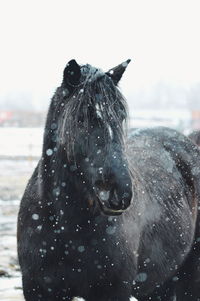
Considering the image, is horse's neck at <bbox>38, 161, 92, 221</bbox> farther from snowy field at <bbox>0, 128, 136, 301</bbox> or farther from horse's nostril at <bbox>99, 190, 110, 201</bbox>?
snowy field at <bbox>0, 128, 136, 301</bbox>

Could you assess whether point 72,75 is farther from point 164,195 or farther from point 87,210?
point 164,195

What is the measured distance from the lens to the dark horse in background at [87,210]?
9.24 feet

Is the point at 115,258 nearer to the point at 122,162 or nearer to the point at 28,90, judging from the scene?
the point at 122,162

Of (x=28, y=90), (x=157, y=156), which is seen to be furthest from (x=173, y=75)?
(x=157, y=156)

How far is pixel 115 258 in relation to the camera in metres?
3.13

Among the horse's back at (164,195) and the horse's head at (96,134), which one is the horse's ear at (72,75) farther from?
the horse's back at (164,195)

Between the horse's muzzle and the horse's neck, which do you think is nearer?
the horse's muzzle

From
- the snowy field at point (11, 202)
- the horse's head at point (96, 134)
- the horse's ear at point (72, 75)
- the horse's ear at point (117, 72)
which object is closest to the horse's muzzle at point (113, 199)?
the horse's head at point (96, 134)

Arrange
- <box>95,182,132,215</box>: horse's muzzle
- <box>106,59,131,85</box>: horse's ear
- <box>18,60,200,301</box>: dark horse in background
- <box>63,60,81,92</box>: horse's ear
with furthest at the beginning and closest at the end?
<box>106,59,131,85</box>: horse's ear
<box>63,60,81,92</box>: horse's ear
<box>18,60,200,301</box>: dark horse in background
<box>95,182,132,215</box>: horse's muzzle

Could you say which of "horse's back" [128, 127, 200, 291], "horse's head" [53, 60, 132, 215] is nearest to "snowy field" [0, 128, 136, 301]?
"horse's back" [128, 127, 200, 291]

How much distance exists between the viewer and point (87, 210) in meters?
3.04

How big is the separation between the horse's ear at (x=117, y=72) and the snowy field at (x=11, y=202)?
250 centimetres

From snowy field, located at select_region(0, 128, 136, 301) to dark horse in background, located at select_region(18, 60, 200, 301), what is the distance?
67.7 inches

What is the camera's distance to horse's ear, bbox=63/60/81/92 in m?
2.95
